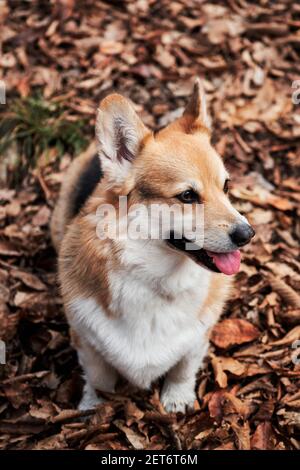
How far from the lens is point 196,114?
3.07m

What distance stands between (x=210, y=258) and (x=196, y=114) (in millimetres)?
874

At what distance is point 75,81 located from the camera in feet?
17.7

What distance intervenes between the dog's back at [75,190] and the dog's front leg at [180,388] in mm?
1246

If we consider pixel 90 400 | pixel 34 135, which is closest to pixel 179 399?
pixel 90 400

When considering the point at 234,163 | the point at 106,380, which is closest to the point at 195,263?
the point at 106,380

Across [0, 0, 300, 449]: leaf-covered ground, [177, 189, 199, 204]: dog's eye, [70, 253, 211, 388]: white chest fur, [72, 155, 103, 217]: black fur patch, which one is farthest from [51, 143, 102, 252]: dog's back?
[177, 189, 199, 204]: dog's eye

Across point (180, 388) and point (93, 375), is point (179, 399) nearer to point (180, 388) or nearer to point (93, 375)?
point (180, 388)

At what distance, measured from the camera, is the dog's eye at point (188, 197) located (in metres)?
2.71

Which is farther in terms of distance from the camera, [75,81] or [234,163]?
[75,81]

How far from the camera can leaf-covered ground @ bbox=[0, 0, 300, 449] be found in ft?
11.3

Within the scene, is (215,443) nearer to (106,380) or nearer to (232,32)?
(106,380)

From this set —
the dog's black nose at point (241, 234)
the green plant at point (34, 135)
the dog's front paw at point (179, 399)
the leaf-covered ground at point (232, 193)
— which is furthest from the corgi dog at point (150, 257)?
the green plant at point (34, 135)

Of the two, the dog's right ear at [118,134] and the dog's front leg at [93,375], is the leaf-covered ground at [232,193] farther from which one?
the dog's right ear at [118,134]
